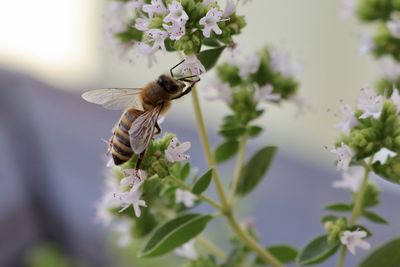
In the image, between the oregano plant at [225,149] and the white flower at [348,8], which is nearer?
the oregano plant at [225,149]

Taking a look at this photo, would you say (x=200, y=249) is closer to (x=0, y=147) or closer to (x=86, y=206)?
(x=0, y=147)

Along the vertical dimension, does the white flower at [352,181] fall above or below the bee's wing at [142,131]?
below

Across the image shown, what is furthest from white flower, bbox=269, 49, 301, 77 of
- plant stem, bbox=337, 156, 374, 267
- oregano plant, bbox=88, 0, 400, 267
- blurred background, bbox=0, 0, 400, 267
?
blurred background, bbox=0, 0, 400, 267

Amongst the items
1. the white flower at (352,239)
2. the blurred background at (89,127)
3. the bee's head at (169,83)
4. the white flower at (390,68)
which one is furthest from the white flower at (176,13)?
the blurred background at (89,127)

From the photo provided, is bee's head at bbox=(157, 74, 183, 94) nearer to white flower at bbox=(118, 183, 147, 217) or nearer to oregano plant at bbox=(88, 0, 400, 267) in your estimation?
oregano plant at bbox=(88, 0, 400, 267)

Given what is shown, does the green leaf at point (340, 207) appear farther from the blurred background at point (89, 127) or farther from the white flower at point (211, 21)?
the blurred background at point (89, 127)

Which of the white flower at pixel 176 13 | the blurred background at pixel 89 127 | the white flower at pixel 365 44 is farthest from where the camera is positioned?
the blurred background at pixel 89 127

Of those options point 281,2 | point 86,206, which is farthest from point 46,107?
point 281,2
